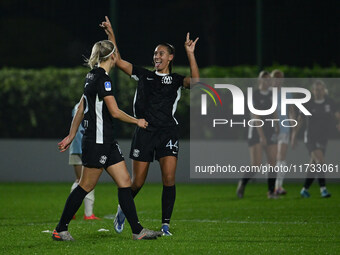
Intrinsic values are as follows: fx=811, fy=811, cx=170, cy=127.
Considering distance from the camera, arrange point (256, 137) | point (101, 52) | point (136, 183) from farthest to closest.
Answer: point (256, 137) → point (136, 183) → point (101, 52)

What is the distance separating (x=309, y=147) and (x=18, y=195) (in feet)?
19.4

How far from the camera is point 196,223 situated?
10898 millimetres

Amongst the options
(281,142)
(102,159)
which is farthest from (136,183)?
(281,142)

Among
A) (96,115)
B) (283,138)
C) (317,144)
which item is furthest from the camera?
(283,138)

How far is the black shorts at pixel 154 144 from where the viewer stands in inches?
368

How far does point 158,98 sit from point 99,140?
130cm

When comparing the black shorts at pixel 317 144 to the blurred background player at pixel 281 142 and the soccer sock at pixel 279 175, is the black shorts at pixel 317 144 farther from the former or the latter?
the soccer sock at pixel 279 175

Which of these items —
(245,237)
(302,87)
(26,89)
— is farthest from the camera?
(26,89)

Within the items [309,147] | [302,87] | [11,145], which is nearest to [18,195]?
[11,145]

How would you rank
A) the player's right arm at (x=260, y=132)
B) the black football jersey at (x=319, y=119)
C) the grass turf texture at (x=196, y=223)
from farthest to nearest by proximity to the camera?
the black football jersey at (x=319, y=119), the player's right arm at (x=260, y=132), the grass turf texture at (x=196, y=223)

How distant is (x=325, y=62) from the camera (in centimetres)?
2005

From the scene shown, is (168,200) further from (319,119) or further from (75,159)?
(319,119)

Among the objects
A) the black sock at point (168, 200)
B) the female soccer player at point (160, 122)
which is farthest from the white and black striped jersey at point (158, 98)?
the black sock at point (168, 200)

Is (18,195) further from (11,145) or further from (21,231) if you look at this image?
(21,231)
